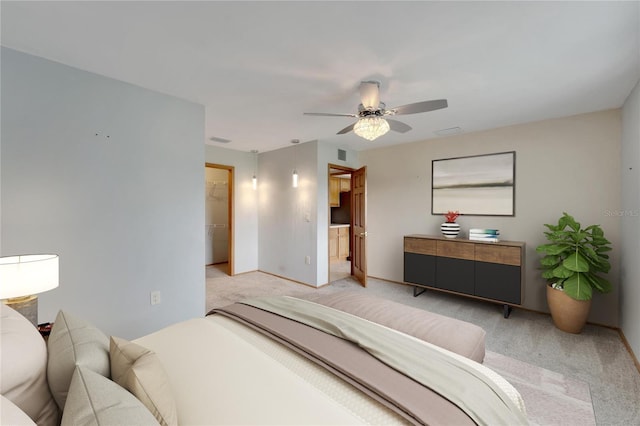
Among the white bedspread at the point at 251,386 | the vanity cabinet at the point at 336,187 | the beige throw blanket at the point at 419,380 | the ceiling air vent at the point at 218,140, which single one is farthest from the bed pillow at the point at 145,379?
the vanity cabinet at the point at 336,187

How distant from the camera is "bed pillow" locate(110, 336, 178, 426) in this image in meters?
0.79

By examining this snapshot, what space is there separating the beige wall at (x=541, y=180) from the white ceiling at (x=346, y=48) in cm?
41

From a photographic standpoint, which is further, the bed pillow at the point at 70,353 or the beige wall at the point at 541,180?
the beige wall at the point at 541,180

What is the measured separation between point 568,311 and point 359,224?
280 cm

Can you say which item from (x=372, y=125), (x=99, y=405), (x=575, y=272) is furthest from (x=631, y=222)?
(x=99, y=405)

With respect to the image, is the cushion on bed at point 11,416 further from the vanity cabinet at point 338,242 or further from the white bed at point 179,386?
the vanity cabinet at point 338,242

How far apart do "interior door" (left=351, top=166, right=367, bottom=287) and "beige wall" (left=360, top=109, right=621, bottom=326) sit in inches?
26.3

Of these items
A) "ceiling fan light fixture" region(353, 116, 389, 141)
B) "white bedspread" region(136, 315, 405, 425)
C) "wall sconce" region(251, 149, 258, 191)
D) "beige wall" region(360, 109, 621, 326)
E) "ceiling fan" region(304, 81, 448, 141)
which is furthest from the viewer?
"wall sconce" region(251, 149, 258, 191)

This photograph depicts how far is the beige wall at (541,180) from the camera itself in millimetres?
2883

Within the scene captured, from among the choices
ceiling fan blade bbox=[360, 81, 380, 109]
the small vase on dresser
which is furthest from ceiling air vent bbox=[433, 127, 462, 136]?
ceiling fan blade bbox=[360, 81, 380, 109]

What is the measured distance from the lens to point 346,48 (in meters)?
1.80

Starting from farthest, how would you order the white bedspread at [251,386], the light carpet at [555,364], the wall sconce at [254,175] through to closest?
the wall sconce at [254,175], the light carpet at [555,364], the white bedspread at [251,386]

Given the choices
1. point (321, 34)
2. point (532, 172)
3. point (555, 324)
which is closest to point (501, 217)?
point (532, 172)

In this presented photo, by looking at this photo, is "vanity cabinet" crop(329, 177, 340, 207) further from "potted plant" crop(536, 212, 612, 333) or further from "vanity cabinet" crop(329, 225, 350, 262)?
"potted plant" crop(536, 212, 612, 333)
